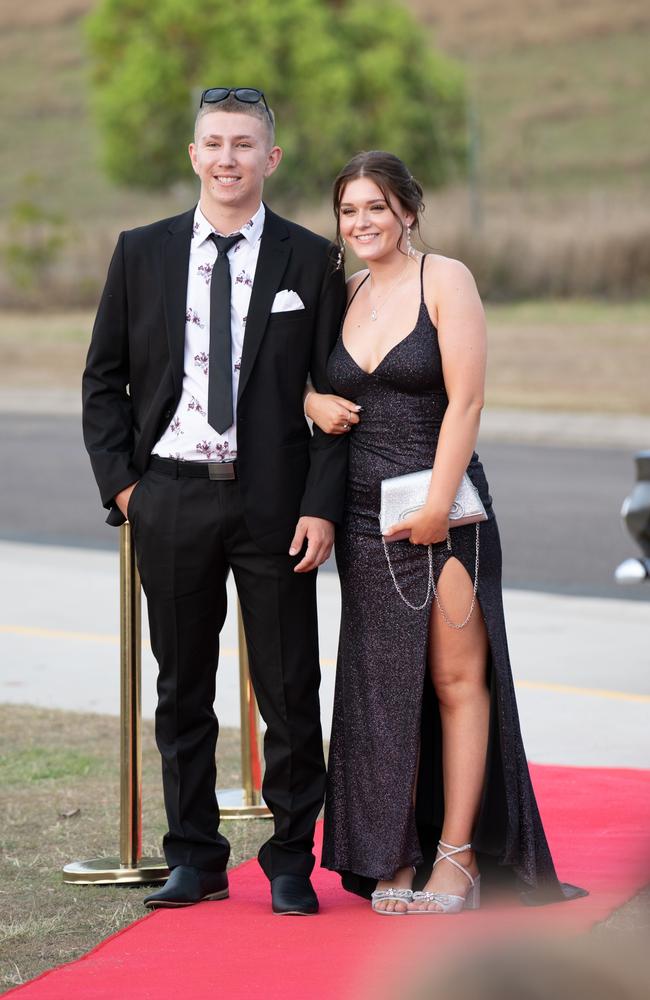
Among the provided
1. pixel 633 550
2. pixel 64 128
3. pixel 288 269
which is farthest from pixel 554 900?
pixel 64 128

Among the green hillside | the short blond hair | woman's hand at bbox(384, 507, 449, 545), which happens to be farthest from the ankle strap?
the green hillside

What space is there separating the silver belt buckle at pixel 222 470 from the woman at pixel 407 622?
0.23 meters

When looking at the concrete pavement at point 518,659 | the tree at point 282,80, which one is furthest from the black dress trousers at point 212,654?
the tree at point 282,80

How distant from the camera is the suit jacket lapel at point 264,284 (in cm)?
341

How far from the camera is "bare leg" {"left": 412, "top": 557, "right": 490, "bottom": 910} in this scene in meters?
3.48

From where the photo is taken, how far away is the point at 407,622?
11.4 ft

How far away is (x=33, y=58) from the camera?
8938cm

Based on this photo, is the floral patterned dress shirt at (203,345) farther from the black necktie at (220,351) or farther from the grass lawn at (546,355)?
the grass lawn at (546,355)

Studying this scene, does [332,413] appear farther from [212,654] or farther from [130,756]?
[130,756]

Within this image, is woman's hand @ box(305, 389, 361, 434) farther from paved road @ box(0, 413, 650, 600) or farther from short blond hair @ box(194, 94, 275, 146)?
paved road @ box(0, 413, 650, 600)

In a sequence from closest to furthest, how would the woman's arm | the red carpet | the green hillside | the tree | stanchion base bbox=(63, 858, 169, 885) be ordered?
the red carpet
the woman's arm
stanchion base bbox=(63, 858, 169, 885)
the tree
the green hillside

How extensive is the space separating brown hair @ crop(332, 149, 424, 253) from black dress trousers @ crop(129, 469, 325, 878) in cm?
76

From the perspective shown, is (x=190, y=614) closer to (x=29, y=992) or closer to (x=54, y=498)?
(x=29, y=992)

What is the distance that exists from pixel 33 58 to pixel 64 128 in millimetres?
13511
